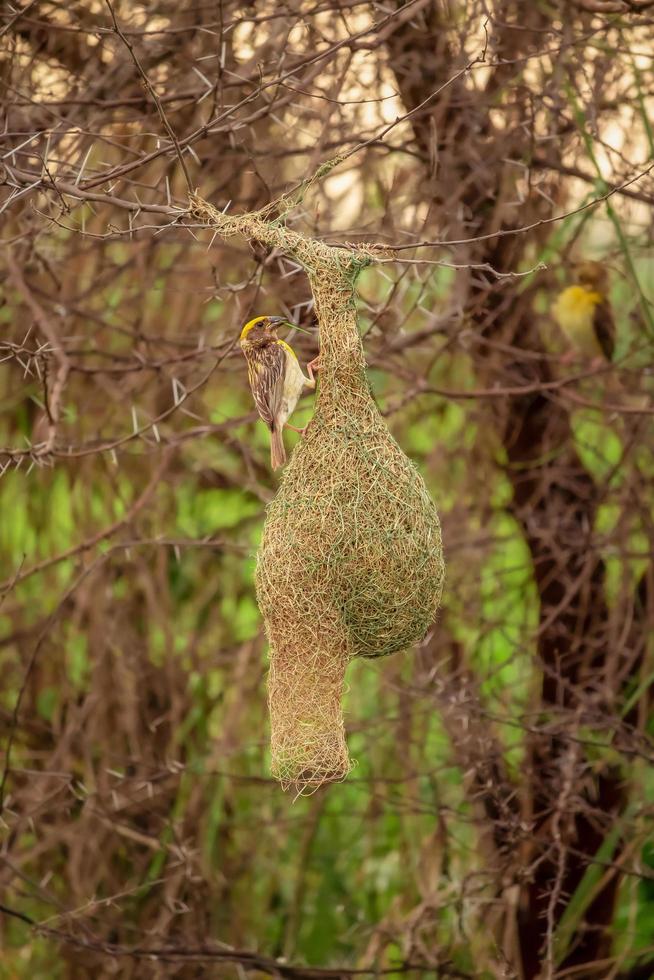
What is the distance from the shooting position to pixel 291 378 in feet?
7.80

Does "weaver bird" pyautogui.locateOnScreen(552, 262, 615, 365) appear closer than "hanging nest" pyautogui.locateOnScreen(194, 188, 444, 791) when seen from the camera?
No

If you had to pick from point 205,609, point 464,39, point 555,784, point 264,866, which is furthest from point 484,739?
point 264,866

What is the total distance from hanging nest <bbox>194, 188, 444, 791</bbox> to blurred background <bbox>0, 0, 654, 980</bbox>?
0.69m

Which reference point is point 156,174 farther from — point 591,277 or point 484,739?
point 484,739

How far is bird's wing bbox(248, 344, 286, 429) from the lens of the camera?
238 centimetres

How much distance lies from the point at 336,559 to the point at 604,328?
2.75 m

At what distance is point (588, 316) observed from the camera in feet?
15.3

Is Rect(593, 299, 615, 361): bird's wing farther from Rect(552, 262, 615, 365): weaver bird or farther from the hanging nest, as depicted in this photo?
the hanging nest

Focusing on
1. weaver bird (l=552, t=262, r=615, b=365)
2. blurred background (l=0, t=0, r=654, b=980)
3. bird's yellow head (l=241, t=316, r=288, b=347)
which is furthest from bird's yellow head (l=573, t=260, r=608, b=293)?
bird's yellow head (l=241, t=316, r=288, b=347)

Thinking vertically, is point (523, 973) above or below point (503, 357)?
below

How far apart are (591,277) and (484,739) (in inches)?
80.9

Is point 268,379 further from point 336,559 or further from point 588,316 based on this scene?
point 588,316

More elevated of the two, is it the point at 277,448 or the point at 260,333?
the point at 260,333

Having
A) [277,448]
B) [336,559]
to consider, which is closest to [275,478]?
[277,448]
